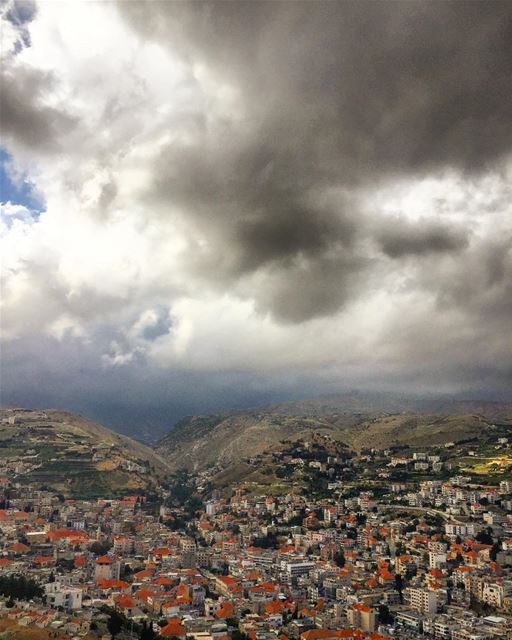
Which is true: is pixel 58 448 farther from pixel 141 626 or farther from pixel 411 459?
pixel 141 626

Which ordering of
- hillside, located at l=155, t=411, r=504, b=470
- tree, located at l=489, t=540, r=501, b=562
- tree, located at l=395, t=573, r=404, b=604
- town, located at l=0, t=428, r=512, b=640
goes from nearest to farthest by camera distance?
town, located at l=0, t=428, r=512, b=640
tree, located at l=395, t=573, r=404, b=604
tree, located at l=489, t=540, r=501, b=562
hillside, located at l=155, t=411, r=504, b=470

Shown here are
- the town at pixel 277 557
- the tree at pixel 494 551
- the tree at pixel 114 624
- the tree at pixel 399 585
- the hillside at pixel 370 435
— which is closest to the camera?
the tree at pixel 114 624

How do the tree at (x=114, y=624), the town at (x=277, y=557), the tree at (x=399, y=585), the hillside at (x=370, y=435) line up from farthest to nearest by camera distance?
the hillside at (x=370, y=435) < the tree at (x=399, y=585) < the town at (x=277, y=557) < the tree at (x=114, y=624)

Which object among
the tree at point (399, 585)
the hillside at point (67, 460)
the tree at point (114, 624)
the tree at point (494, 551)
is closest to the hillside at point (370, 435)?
the hillside at point (67, 460)

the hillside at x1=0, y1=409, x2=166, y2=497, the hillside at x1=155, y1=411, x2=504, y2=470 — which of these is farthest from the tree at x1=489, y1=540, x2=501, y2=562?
the hillside at x1=155, y1=411, x2=504, y2=470

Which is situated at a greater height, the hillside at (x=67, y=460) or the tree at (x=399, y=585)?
the hillside at (x=67, y=460)

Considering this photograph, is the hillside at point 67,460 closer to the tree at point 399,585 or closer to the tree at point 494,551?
the tree at point 399,585

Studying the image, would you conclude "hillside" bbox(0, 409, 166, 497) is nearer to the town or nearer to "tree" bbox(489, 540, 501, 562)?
the town
